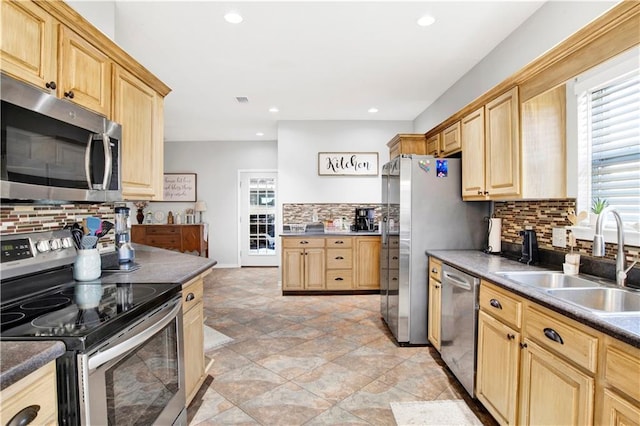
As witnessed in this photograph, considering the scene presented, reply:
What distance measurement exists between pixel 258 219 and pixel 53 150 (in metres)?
5.73

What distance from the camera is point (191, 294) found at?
202 cm

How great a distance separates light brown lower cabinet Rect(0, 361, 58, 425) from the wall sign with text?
632cm

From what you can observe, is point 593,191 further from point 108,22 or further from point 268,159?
point 268,159

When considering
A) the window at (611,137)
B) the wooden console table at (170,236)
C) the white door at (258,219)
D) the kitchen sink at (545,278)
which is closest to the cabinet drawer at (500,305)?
the kitchen sink at (545,278)

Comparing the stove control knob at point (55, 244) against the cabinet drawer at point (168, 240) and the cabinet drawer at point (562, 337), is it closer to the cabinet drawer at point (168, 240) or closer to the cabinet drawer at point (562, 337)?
the cabinet drawer at point (562, 337)

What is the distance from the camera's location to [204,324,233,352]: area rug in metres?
3.06

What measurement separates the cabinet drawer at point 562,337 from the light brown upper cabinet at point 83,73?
2.41 meters

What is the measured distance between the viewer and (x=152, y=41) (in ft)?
9.40

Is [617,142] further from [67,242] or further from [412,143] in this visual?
[67,242]

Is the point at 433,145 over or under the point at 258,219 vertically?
over

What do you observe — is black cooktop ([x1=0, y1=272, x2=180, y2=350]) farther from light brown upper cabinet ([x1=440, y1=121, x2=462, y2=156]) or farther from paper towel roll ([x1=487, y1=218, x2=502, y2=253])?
light brown upper cabinet ([x1=440, y1=121, x2=462, y2=156])

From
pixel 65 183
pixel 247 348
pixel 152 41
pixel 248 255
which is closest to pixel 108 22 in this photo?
pixel 152 41

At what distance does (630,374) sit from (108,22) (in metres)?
3.29

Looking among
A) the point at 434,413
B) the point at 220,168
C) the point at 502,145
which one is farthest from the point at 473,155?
the point at 220,168
